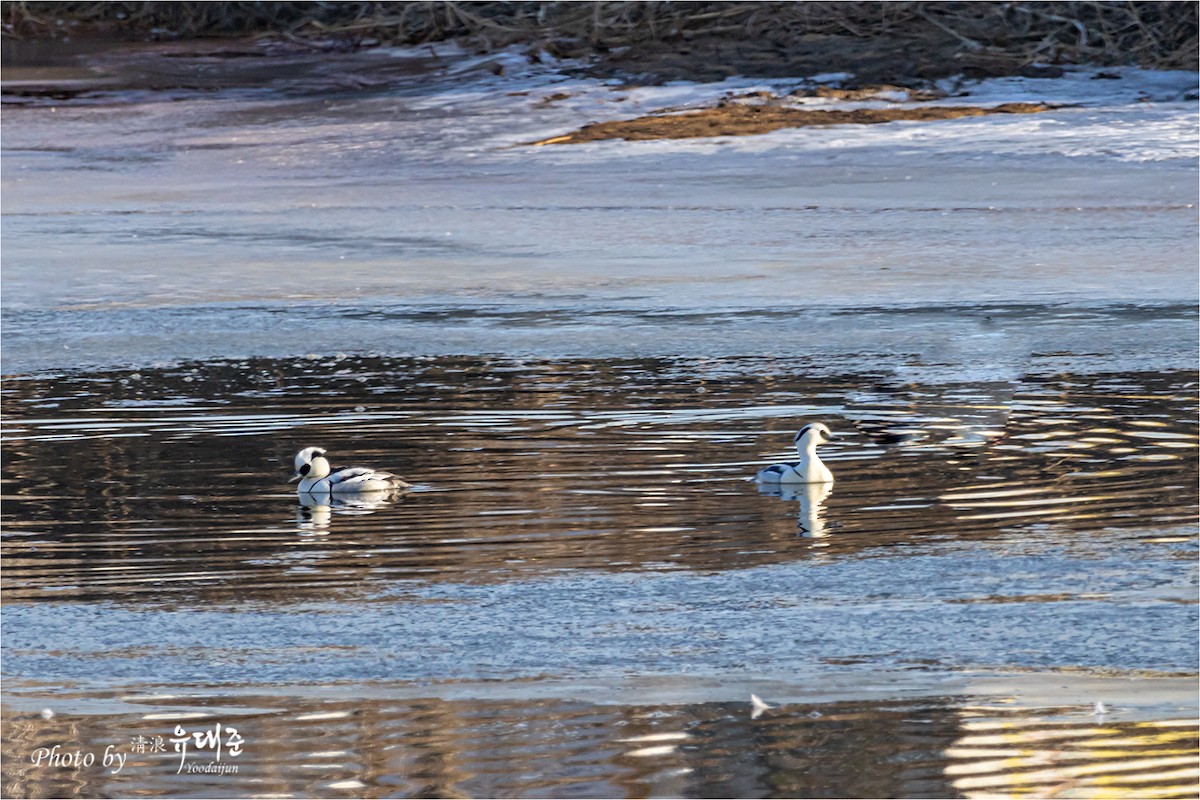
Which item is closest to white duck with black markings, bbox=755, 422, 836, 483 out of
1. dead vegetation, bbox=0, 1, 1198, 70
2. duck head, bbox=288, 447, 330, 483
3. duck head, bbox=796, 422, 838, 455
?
duck head, bbox=796, 422, 838, 455

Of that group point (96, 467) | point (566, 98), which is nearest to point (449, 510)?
point (96, 467)

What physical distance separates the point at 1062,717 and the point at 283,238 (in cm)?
987

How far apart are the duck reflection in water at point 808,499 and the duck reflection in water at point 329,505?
1.36m

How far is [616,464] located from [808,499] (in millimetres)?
831

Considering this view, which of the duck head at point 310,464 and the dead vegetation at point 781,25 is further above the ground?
the dead vegetation at point 781,25

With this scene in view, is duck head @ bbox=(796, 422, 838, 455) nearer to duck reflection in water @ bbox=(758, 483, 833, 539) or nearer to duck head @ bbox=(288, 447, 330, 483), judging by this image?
duck reflection in water @ bbox=(758, 483, 833, 539)

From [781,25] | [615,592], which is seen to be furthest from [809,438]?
[781,25]

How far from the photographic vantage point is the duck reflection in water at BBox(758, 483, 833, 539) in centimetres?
666

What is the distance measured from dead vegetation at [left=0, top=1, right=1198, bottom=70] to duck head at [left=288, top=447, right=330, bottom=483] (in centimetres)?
1307

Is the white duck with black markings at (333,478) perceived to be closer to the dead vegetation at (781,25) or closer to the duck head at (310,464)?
the duck head at (310,464)

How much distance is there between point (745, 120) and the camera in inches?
696

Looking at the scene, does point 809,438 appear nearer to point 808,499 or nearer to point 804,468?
point 804,468

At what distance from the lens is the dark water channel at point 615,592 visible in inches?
176

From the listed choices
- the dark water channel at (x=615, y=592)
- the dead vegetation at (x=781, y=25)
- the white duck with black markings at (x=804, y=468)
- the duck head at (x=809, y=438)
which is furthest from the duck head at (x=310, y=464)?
the dead vegetation at (x=781, y=25)
